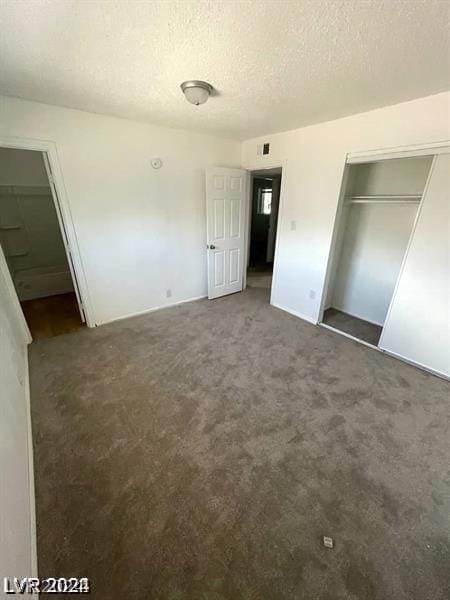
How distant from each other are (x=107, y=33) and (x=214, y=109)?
127cm

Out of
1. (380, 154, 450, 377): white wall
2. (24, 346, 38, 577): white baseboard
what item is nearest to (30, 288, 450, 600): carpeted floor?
(24, 346, 38, 577): white baseboard

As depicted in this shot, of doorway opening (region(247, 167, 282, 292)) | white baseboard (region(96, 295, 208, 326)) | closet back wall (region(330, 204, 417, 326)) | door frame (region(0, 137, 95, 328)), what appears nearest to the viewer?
door frame (region(0, 137, 95, 328))

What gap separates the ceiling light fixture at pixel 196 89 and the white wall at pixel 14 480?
2246 mm

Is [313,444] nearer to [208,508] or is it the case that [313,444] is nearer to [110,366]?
[208,508]

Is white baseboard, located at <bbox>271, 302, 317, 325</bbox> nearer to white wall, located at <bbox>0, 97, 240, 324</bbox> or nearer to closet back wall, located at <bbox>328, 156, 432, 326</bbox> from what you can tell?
closet back wall, located at <bbox>328, 156, 432, 326</bbox>

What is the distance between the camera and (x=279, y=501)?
1376mm

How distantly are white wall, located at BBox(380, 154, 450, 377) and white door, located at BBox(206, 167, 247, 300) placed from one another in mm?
2353

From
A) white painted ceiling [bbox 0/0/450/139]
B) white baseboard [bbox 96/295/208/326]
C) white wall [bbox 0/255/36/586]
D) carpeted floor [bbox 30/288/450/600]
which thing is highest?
white painted ceiling [bbox 0/0/450/139]

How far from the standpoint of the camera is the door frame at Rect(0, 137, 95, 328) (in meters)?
2.34

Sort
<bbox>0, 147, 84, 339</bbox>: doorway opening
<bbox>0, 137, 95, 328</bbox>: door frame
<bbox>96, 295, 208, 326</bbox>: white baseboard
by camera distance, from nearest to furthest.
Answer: <bbox>0, 137, 95, 328</bbox>: door frame, <bbox>96, 295, 208, 326</bbox>: white baseboard, <bbox>0, 147, 84, 339</bbox>: doorway opening

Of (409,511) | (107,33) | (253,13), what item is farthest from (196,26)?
(409,511)

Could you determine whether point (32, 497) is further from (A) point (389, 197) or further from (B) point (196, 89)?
(A) point (389, 197)

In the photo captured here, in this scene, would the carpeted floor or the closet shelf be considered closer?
the carpeted floor

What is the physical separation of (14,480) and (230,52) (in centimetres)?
256
